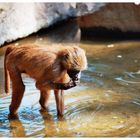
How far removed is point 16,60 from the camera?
4879mm

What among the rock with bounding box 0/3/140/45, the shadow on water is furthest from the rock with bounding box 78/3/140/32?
the shadow on water

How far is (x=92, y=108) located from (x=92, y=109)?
32 mm

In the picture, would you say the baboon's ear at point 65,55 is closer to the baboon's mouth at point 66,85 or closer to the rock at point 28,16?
the baboon's mouth at point 66,85

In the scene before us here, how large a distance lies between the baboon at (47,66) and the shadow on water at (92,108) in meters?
0.24

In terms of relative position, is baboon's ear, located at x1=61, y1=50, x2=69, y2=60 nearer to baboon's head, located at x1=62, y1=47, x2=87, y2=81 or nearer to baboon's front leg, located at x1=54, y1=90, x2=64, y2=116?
baboon's head, located at x1=62, y1=47, x2=87, y2=81

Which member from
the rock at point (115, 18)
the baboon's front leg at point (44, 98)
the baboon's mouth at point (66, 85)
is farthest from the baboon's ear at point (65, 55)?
the rock at point (115, 18)

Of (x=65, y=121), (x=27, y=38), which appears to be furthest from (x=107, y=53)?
(x=65, y=121)

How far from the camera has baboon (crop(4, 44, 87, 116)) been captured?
455 centimetres

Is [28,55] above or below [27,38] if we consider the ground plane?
above

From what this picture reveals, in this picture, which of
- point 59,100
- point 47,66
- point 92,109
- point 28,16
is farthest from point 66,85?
point 28,16

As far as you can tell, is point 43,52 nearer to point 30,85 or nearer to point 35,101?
point 35,101

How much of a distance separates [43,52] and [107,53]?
3477 mm

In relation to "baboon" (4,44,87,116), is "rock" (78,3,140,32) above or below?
below

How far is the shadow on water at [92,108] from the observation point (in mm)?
4738
